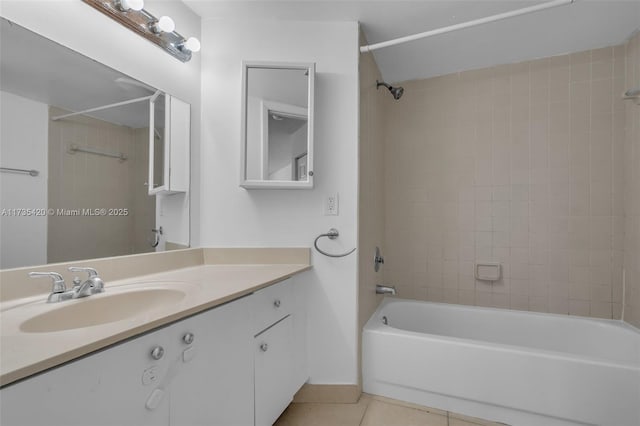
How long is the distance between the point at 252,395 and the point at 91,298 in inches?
28.0

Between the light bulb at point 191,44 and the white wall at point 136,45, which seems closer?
the white wall at point 136,45

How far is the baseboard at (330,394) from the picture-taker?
1741 mm

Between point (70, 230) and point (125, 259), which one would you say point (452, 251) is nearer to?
point (125, 259)

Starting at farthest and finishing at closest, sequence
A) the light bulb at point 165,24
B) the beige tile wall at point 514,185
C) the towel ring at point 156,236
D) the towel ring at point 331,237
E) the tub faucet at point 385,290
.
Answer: the tub faucet at point 385,290
the beige tile wall at point 514,185
the towel ring at point 331,237
the towel ring at point 156,236
the light bulb at point 165,24

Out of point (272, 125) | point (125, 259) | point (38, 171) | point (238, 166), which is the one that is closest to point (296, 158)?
point (272, 125)

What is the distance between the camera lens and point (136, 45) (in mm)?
1419

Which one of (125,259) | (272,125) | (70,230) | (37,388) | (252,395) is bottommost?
(252,395)

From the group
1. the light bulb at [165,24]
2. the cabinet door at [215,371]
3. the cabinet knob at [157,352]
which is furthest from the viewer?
the light bulb at [165,24]

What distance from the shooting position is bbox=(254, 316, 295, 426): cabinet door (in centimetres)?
129

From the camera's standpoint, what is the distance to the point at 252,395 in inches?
48.8

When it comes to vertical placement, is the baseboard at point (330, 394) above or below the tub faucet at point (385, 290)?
below

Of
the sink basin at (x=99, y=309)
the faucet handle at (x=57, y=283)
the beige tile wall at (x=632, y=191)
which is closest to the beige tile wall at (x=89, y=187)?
the faucet handle at (x=57, y=283)

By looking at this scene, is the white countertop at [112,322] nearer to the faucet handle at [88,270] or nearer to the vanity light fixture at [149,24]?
the faucet handle at [88,270]

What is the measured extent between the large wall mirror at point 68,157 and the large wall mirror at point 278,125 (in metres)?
0.48
